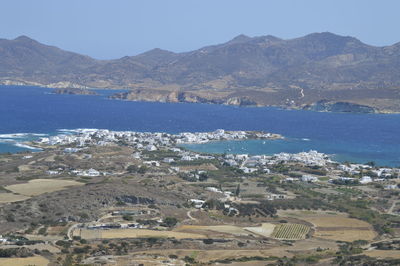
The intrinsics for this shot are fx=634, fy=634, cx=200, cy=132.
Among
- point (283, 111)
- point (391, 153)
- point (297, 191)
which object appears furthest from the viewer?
point (283, 111)

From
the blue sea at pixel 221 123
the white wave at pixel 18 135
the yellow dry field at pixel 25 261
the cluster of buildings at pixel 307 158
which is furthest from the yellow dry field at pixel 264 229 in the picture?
the white wave at pixel 18 135

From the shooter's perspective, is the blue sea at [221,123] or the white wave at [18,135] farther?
the white wave at [18,135]

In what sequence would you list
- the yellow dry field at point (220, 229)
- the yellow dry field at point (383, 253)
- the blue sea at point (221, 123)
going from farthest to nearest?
1. the blue sea at point (221, 123)
2. the yellow dry field at point (220, 229)
3. the yellow dry field at point (383, 253)

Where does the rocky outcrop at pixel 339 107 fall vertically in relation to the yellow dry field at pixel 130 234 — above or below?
above

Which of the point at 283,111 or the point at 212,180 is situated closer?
the point at 212,180

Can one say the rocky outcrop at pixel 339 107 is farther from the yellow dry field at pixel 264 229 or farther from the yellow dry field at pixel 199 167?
the yellow dry field at pixel 264 229

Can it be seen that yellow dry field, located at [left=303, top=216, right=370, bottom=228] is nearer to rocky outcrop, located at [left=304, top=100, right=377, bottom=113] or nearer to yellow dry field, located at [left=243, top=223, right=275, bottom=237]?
yellow dry field, located at [left=243, top=223, right=275, bottom=237]

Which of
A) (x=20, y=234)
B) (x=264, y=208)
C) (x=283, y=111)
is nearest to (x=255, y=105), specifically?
(x=283, y=111)

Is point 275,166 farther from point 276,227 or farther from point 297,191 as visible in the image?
point 276,227
